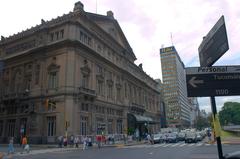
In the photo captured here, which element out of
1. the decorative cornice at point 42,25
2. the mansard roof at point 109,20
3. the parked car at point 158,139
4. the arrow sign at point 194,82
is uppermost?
the mansard roof at point 109,20

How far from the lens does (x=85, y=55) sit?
142 ft

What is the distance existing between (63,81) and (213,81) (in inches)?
1409

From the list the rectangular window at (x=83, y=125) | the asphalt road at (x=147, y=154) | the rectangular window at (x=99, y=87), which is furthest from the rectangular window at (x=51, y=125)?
the asphalt road at (x=147, y=154)

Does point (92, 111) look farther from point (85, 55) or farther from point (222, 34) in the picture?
point (222, 34)

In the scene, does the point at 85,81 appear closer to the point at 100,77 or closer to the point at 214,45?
the point at 100,77

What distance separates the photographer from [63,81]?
129 ft

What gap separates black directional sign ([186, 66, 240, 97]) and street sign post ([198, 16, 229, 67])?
10.2 inches

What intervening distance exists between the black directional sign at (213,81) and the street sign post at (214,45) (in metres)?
0.26

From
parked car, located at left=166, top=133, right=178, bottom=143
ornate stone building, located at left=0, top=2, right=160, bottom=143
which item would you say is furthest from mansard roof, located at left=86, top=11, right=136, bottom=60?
parked car, located at left=166, top=133, right=178, bottom=143

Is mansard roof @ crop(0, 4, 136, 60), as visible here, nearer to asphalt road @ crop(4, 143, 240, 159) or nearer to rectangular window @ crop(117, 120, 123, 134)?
rectangular window @ crop(117, 120, 123, 134)

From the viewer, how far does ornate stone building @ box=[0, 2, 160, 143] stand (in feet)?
128

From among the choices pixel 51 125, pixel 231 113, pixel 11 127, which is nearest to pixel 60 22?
pixel 51 125

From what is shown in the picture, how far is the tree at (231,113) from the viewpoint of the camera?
12328 cm

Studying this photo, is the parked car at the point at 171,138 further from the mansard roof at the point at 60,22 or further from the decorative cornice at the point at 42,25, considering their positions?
the decorative cornice at the point at 42,25
